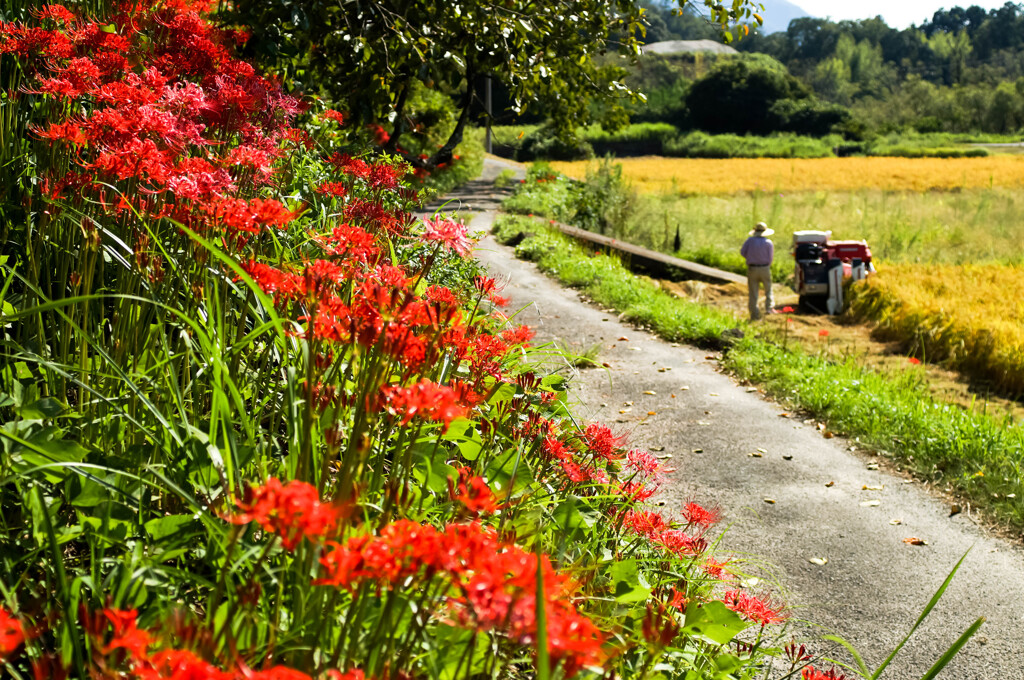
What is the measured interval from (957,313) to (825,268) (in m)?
2.03

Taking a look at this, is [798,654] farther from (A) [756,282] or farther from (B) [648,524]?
(A) [756,282]

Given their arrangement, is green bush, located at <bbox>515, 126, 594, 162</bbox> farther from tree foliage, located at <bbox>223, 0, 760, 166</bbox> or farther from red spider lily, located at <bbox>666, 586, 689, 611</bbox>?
red spider lily, located at <bbox>666, 586, 689, 611</bbox>

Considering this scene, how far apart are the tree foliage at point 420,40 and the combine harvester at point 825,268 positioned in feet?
16.7

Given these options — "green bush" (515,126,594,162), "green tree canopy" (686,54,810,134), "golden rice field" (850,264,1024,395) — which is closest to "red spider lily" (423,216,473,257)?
"golden rice field" (850,264,1024,395)

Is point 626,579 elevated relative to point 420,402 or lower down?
lower down

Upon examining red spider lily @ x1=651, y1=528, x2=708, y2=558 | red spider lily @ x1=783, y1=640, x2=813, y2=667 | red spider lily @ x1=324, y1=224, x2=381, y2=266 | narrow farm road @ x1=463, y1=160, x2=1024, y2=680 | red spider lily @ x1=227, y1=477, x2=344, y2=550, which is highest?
red spider lily @ x1=324, y1=224, x2=381, y2=266

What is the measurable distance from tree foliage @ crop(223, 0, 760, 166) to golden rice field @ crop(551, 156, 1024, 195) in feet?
48.5

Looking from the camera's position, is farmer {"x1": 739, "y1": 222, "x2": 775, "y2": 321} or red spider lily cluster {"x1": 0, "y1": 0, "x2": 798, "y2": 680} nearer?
red spider lily cluster {"x1": 0, "y1": 0, "x2": 798, "y2": 680}

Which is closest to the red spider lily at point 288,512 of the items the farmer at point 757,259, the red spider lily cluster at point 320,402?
the red spider lily cluster at point 320,402

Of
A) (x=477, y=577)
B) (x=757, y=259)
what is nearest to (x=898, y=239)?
(x=757, y=259)

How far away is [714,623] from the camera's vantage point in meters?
1.79

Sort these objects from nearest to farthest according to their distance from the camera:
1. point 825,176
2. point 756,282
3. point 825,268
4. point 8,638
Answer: point 8,638, point 756,282, point 825,268, point 825,176

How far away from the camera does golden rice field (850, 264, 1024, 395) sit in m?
6.98

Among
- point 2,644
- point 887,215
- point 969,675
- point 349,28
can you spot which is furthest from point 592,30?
point 887,215
